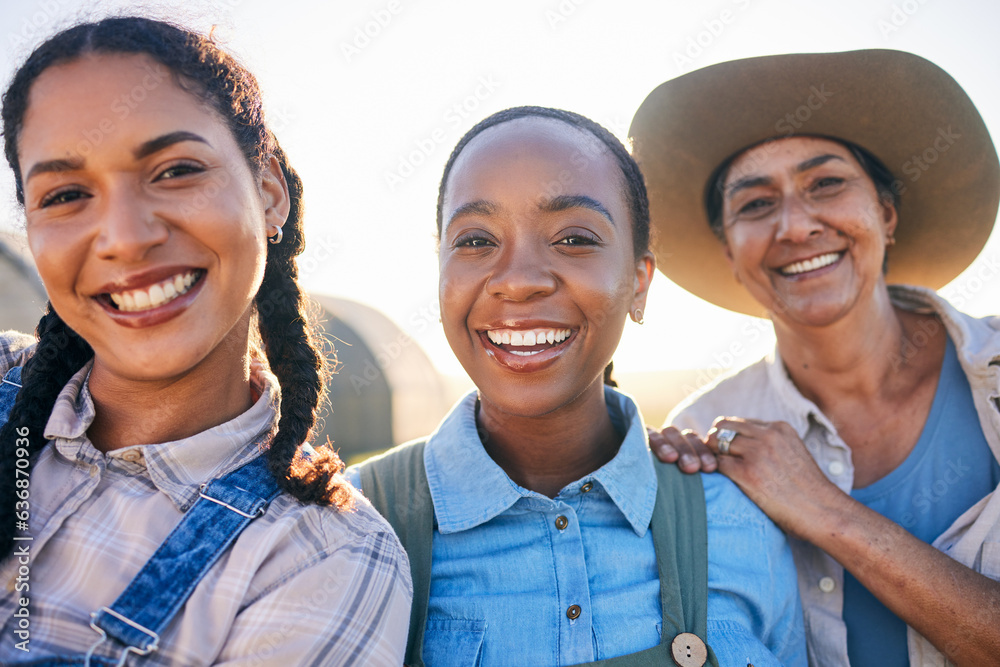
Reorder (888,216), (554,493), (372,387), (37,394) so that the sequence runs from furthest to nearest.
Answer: (372,387)
(888,216)
(554,493)
(37,394)

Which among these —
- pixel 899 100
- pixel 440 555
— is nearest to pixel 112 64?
pixel 440 555

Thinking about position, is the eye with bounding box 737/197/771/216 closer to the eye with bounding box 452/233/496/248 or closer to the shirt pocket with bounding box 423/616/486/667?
the eye with bounding box 452/233/496/248

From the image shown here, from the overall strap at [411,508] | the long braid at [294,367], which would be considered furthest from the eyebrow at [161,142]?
the overall strap at [411,508]

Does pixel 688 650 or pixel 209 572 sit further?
pixel 688 650

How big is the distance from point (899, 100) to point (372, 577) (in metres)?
3.00

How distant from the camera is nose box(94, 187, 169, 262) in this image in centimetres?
172

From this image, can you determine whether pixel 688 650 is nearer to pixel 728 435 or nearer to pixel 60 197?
pixel 728 435

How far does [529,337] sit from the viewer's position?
89.6 inches

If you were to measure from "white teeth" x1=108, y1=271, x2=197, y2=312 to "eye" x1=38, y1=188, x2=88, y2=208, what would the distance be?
0.25 m

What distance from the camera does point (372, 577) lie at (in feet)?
6.15

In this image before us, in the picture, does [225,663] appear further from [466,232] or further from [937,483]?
[937,483]

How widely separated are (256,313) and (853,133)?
8.82ft

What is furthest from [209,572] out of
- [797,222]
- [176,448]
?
[797,222]

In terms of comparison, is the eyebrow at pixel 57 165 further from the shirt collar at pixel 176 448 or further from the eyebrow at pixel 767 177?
the eyebrow at pixel 767 177
